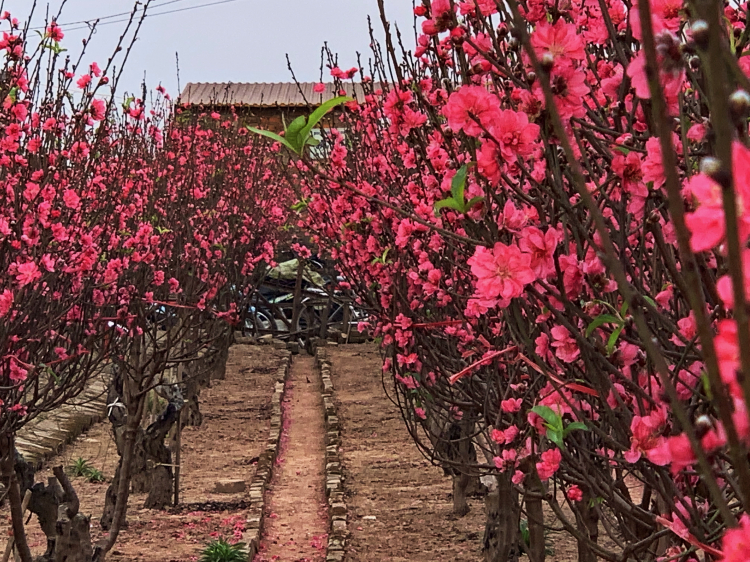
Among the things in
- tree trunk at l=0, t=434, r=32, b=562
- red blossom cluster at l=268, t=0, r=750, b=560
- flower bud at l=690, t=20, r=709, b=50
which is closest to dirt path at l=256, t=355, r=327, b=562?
tree trunk at l=0, t=434, r=32, b=562

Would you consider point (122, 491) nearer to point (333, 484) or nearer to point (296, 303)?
point (333, 484)

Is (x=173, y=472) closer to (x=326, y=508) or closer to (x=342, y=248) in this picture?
(x=326, y=508)

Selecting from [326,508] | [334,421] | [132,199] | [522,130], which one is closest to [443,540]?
[326,508]

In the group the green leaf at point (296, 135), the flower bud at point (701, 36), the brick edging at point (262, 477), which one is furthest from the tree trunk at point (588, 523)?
the brick edging at point (262, 477)

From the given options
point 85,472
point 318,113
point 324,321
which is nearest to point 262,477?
point 85,472

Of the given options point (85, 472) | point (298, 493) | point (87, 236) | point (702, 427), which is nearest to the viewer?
point (702, 427)

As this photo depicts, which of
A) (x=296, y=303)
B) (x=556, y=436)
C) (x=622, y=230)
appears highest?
(x=622, y=230)

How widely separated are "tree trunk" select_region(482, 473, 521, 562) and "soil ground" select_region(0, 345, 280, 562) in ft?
8.02

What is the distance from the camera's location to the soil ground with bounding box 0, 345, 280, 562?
289 inches

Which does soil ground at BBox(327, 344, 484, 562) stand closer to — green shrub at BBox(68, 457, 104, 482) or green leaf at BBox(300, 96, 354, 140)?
green shrub at BBox(68, 457, 104, 482)

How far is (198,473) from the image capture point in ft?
33.2

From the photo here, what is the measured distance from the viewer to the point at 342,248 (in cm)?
623

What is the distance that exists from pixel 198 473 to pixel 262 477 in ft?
4.83

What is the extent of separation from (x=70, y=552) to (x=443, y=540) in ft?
10.2
